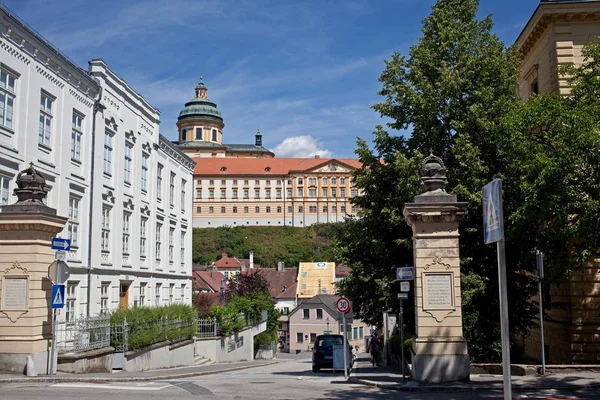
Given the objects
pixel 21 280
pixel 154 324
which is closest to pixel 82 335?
pixel 21 280

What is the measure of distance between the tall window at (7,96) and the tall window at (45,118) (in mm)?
1651

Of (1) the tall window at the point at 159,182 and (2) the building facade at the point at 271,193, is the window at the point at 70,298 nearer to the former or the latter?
(1) the tall window at the point at 159,182

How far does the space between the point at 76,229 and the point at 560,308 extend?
698 inches

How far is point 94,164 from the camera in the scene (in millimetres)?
24875

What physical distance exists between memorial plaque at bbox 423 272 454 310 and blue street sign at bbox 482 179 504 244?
20.5 feet

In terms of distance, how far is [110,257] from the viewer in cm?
2656

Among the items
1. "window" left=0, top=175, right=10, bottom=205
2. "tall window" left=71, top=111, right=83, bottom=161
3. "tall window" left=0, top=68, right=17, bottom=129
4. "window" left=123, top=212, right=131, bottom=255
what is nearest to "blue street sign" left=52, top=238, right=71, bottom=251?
"window" left=0, top=175, right=10, bottom=205

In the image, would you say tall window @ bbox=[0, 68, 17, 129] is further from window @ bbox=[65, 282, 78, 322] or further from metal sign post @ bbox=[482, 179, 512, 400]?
metal sign post @ bbox=[482, 179, 512, 400]

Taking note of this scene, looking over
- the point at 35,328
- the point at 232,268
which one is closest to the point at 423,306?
the point at 35,328

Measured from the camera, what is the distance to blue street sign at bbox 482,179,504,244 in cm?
719

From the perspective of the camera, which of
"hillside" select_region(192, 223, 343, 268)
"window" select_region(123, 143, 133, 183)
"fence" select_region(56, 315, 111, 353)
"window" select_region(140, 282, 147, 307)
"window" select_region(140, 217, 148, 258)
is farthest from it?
"hillside" select_region(192, 223, 343, 268)

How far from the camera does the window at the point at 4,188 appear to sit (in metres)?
19.0

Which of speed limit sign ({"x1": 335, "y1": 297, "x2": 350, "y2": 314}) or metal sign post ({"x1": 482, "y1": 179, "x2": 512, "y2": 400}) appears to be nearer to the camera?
metal sign post ({"x1": 482, "y1": 179, "x2": 512, "y2": 400})

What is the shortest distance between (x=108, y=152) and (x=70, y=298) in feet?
21.9
